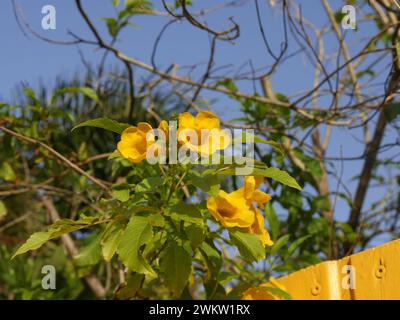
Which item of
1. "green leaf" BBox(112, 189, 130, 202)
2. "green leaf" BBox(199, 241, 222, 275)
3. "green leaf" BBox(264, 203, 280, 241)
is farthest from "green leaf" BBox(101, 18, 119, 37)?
"green leaf" BBox(199, 241, 222, 275)

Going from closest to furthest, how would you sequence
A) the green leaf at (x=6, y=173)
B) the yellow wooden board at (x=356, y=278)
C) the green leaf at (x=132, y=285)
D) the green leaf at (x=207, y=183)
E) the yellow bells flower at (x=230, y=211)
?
the green leaf at (x=207, y=183)
the yellow bells flower at (x=230, y=211)
the yellow wooden board at (x=356, y=278)
the green leaf at (x=132, y=285)
the green leaf at (x=6, y=173)

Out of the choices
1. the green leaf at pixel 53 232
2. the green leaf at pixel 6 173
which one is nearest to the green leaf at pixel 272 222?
the green leaf at pixel 53 232

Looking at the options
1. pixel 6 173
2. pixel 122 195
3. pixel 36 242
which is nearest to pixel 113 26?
pixel 6 173

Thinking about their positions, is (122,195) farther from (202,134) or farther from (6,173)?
(6,173)

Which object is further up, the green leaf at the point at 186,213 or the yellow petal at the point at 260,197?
the yellow petal at the point at 260,197

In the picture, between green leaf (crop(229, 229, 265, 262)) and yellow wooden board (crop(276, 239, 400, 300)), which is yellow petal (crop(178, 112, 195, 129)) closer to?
green leaf (crop(229, 229, 265, 262))

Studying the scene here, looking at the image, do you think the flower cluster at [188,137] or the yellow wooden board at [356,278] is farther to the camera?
the yellow wooden board at [356,278]

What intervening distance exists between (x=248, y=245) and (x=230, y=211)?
0.08 metres

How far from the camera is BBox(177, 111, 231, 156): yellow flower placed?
1.30 meters

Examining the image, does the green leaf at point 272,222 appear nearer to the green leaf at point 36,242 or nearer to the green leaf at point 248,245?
the green leaf at point 248,245

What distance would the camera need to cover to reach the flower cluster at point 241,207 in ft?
4.50

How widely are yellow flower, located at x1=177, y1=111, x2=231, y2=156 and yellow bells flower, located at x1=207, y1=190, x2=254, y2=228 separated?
0.38 ft

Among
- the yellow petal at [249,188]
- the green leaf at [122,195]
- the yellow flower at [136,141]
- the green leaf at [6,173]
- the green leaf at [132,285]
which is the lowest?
the green leaf at [132,285]

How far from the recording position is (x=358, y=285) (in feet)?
5.19
